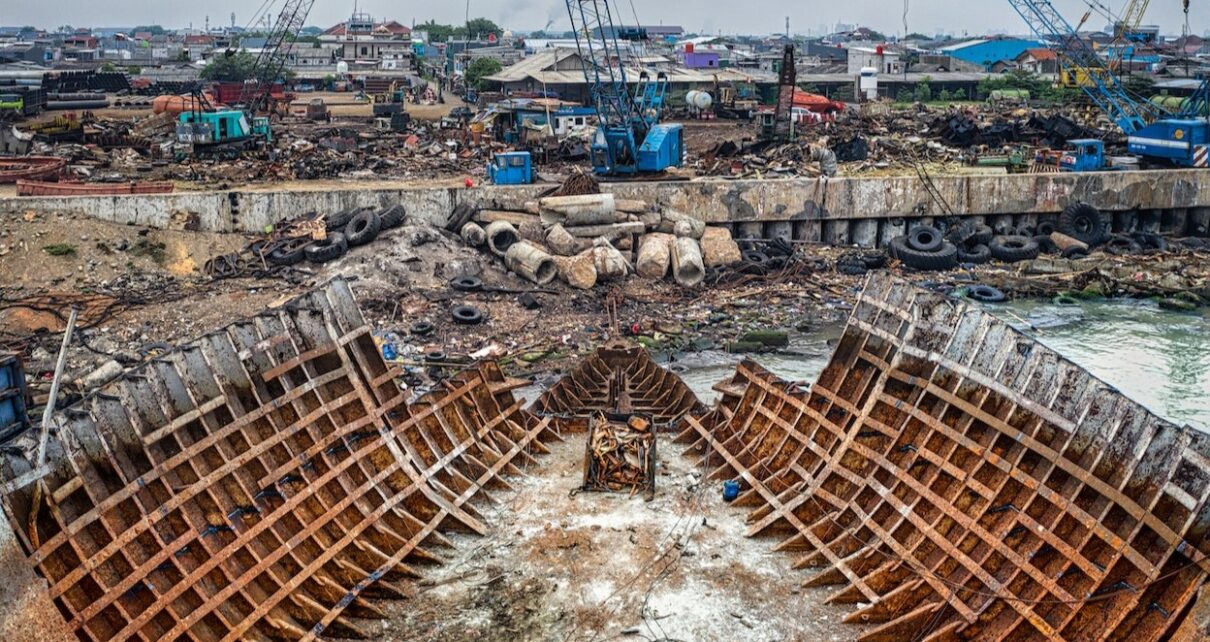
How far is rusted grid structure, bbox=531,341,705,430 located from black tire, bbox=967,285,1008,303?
1411cm

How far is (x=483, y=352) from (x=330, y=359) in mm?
11225

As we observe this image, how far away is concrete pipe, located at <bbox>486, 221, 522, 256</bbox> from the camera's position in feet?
110

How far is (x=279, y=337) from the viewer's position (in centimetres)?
1500

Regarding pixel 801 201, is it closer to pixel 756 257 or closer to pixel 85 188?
pixel 756 257

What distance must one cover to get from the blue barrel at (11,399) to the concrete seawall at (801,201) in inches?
600

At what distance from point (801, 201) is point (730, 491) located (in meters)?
23.5

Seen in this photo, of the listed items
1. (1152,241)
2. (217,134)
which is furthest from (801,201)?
(217,134)

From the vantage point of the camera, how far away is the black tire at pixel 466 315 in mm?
28406

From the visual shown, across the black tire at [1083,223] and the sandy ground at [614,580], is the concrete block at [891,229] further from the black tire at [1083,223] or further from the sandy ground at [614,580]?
the sandy ground at [614,580]

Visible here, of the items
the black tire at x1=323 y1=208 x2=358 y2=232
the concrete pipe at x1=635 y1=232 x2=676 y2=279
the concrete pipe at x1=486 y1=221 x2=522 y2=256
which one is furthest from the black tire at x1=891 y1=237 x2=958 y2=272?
the black tire at x1=323 y1=208 x2=358 y2=232

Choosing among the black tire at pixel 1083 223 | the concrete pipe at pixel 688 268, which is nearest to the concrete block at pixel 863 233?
the black tire at pixel 1083 223

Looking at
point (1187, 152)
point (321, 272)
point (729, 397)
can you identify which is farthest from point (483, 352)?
point (1187, 152)

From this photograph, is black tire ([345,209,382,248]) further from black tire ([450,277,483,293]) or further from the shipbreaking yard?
black tire ([450,277,483,293])

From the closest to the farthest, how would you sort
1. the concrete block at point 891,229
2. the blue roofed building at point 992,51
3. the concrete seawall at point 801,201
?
the concrete seawall at point 801,201
the concrete block at point 891,229
the blue roofed building at point 992,51
